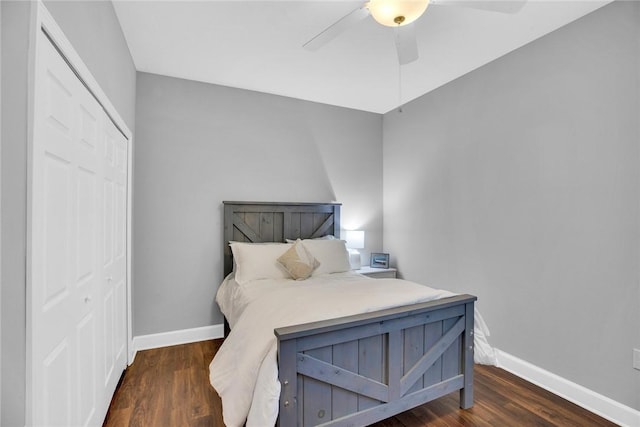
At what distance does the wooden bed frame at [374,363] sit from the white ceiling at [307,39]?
1.91 meters

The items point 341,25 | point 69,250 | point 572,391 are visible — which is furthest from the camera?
point 572,391

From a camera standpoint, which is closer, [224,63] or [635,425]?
[635,425]

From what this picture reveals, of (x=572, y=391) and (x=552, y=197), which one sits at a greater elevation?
(x=552, y=197)

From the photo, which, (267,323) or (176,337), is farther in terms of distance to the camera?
(176,337)

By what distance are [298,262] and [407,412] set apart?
143cm

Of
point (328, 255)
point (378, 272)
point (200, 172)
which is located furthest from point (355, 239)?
point (200, 172)

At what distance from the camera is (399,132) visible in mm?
4055

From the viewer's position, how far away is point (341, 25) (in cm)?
180

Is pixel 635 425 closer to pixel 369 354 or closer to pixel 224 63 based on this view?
pixel 369 354

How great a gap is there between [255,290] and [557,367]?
7.84ft

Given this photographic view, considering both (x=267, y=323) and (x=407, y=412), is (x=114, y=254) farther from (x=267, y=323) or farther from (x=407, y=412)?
(x=407, y=412)

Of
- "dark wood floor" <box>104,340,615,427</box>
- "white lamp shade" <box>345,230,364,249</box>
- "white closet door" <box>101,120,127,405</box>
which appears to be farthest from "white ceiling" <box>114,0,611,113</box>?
"dark wood floor" <box>104,340,615,427</box>

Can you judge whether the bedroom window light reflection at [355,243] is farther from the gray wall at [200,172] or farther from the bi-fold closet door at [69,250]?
the bi-fold closet door at [69,250]

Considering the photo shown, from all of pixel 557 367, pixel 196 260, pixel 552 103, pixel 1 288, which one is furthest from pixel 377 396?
pixel 552 103
